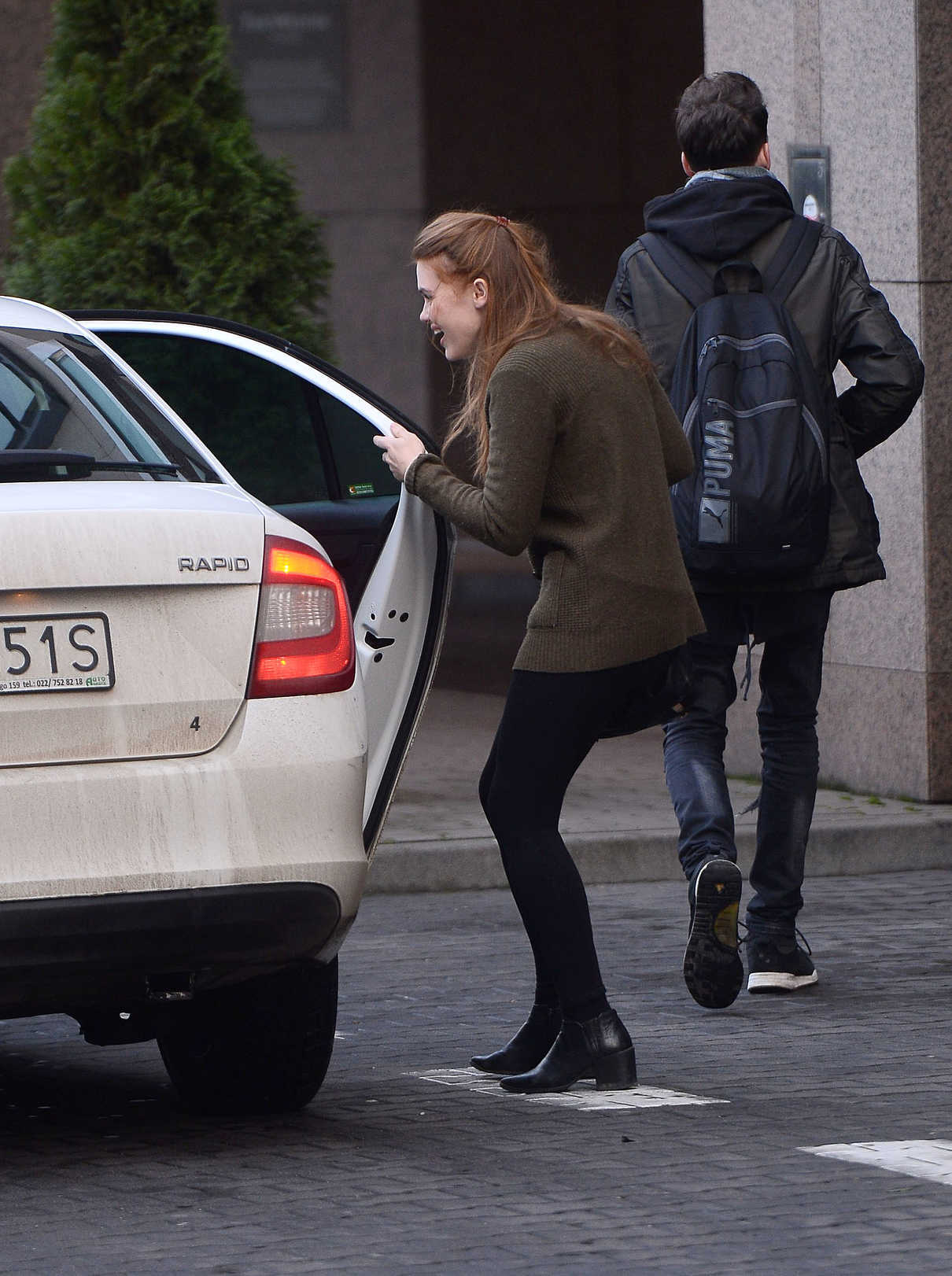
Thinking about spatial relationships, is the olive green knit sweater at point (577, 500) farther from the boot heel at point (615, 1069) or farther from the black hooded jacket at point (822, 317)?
the black hooded jacket at point (822, 317)

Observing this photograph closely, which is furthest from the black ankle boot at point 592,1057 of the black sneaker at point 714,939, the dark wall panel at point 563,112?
the dark wall panel at point 563,112

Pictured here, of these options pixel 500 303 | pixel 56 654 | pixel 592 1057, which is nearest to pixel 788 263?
pixel 500 303

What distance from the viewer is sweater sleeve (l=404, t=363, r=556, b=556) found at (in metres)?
4.79

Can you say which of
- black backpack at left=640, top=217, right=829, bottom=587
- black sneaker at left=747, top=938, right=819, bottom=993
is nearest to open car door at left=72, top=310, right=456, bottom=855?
black backpack at left=640, top=217, right=829, bottom=587

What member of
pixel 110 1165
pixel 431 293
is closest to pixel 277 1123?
pixel 110 1165

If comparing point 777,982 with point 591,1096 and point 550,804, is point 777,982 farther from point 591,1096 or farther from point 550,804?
point 550,804

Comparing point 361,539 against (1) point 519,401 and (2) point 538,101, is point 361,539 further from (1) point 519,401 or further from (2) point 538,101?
(2) point 538,101

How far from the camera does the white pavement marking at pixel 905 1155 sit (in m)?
4.38

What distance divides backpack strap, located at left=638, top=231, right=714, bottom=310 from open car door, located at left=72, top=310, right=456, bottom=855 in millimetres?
793

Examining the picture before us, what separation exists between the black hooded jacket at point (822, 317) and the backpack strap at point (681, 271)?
0.02m

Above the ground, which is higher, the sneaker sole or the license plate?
the license plate

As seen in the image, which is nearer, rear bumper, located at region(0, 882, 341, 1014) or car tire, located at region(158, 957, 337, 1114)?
rear bumper, located at region(0, 882, 341, 1014)

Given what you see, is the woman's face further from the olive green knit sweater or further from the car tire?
the car tire

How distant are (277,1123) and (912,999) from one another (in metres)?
1.84
